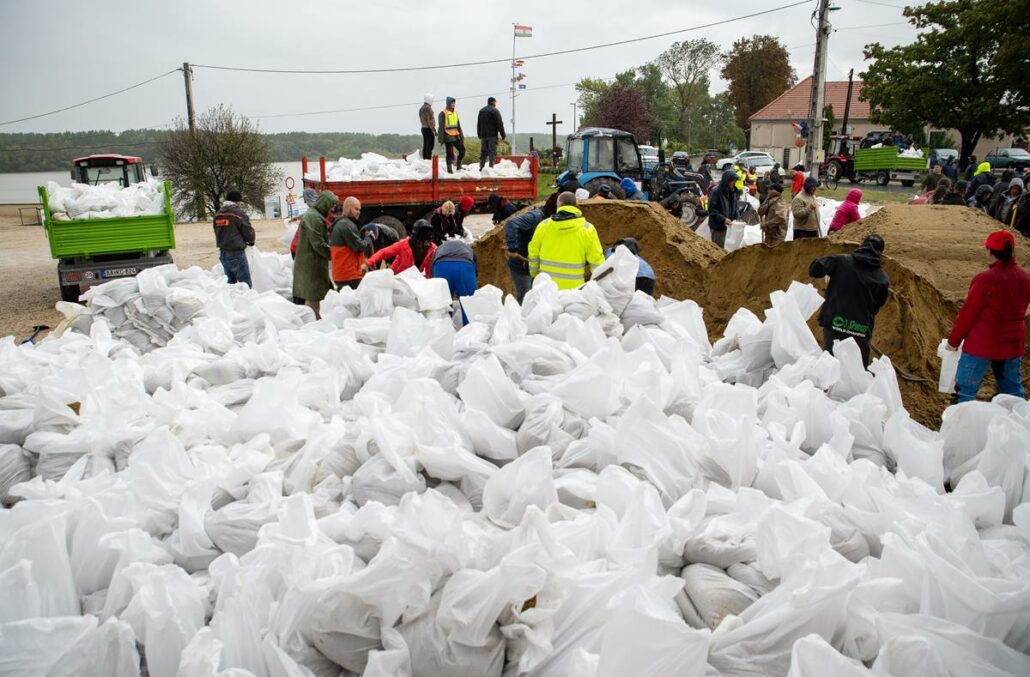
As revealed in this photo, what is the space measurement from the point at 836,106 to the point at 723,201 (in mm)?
42054

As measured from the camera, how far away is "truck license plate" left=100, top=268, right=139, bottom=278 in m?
10.0

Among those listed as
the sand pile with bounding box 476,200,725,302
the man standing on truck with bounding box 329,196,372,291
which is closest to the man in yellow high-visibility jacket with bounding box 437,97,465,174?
the sand pile with bounding box 476,200,725,302

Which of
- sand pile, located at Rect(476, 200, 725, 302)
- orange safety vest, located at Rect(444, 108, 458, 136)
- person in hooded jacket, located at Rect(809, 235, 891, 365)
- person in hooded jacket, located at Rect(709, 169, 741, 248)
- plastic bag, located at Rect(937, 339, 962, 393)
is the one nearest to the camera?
person in hooded jacket, located at Rect(809, 235, 891, 365)

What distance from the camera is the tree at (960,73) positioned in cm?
2450

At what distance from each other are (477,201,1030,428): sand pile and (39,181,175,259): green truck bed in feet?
15.3

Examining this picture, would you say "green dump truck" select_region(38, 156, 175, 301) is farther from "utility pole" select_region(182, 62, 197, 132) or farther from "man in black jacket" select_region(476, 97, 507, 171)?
"utility pole" select_region(182, 62, 197, 132)

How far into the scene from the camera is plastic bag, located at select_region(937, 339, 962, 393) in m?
5.00

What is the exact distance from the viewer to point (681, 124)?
52.6m

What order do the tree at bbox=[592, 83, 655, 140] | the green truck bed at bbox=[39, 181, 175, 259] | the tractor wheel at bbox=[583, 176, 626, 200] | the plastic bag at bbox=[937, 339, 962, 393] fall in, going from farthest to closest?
1. the tree at bbox=[592, 83, 655, 140]
2. the tractor wheel at bbox=[583, 176, 626, 200]
3. the green truck bed at bbox=[39, 181, 175, 259]
4. the plastic bag at bbox=[937, 339, 962, 393]

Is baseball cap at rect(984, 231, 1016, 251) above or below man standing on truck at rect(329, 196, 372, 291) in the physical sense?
above

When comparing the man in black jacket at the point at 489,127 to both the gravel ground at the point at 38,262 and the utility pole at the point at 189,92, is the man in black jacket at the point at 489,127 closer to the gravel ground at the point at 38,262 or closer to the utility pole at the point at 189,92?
the gravel ground at the point at 38,262

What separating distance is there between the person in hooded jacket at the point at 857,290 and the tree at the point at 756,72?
1871 inches

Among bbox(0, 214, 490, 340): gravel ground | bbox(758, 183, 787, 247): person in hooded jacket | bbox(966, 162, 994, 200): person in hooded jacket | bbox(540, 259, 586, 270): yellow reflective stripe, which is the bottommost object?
bbox(0, 214, 490, 340): gravel ground

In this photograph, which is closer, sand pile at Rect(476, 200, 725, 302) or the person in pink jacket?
sand pile at Rect(476, 200, 725, 302)
